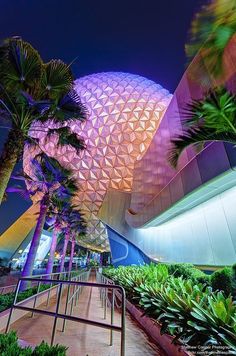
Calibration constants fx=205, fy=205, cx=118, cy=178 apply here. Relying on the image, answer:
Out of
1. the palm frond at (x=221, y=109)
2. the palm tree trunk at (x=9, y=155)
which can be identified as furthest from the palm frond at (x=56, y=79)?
the palm frond at (x=221, y=109)

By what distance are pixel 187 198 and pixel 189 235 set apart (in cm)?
244

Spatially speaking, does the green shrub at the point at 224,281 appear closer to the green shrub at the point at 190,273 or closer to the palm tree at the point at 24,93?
the green shrub at the point at 190,273

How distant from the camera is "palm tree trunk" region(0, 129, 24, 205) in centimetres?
536

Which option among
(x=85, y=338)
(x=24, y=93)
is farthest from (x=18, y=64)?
(x=85, y=338)

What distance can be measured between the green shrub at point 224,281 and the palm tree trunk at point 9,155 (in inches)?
240

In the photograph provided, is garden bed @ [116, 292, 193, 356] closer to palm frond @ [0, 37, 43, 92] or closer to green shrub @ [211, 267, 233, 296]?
green shrub @ [211, 267, 233, 296]

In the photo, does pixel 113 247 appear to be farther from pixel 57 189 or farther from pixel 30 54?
pixel 30 54

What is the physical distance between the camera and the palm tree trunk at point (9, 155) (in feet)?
17.6

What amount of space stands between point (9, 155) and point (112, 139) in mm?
19942

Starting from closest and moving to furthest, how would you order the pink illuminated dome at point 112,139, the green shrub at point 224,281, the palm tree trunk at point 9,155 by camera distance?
the green shrub at point 224,281
the palm tree trunk at point 9,155
the pink illuminated dome at point 112,139

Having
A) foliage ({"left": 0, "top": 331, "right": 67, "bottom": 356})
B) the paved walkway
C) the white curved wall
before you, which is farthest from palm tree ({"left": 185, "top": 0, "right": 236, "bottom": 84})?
the white curved wall

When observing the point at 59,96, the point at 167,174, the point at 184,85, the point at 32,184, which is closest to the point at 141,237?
the point at 167,174

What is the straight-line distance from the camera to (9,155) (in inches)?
220

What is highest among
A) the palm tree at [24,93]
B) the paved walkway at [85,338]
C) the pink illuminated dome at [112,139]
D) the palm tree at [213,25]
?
the pink illuminated dome at [112,139]
